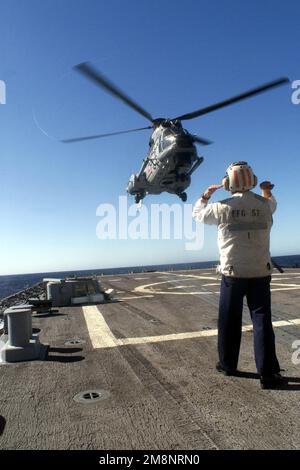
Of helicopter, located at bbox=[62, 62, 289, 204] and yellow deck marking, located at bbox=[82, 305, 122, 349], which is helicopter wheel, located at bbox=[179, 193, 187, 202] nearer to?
helicopter, located at bbox=[62, 62, 289, 204]

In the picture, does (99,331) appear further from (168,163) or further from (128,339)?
(168,163)

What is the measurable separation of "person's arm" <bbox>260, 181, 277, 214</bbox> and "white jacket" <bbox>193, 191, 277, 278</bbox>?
0.15 metres

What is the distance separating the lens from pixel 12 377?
4.49 meters

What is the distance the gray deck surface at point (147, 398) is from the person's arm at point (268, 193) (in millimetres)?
2073

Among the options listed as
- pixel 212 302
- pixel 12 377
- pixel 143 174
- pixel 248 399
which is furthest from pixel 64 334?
pixel 143 174

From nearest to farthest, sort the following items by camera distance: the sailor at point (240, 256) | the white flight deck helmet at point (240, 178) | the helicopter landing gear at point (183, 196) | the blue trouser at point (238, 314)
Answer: the blue trouser at point (238, 314), the sailor at point (240, 256), the white flight deck helmet at point (240, 178), the helicopter landing gear at point (183, 196)

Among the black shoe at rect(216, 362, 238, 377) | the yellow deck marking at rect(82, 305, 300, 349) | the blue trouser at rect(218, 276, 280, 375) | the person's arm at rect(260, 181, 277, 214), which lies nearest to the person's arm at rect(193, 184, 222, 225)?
the person's arm at rect(260, 181, 277, 214)

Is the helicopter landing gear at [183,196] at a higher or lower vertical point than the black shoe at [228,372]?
higher

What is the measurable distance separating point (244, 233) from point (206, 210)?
545mm

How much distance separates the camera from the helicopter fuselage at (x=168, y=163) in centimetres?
2072

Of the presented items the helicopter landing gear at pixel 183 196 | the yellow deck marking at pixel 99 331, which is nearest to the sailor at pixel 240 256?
the yellow deck marking at pixel 99 331

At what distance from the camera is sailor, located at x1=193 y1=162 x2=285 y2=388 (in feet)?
13.8

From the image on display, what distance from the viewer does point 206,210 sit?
14.5 ft

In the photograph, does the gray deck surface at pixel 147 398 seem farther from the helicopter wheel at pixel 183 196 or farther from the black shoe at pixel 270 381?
the helicopter wheel at pixel 183 196
